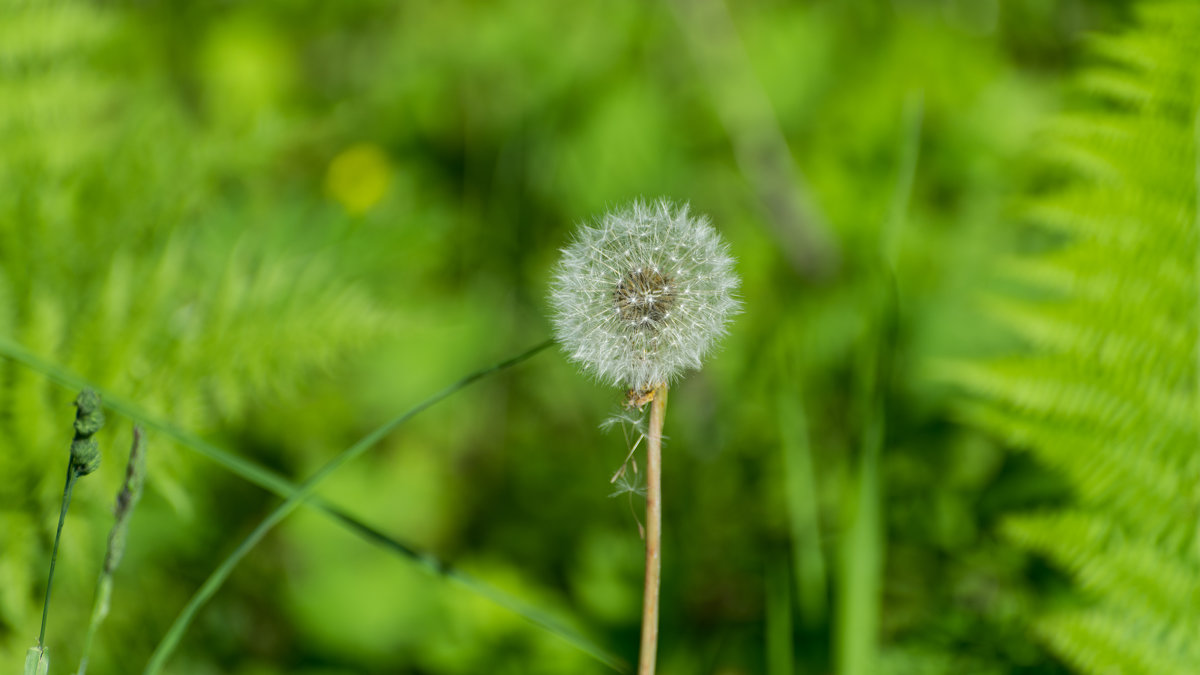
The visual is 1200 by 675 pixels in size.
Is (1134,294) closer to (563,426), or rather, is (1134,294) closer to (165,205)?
(563,426)

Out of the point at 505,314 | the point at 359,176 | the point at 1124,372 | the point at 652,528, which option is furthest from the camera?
the point at 359,176

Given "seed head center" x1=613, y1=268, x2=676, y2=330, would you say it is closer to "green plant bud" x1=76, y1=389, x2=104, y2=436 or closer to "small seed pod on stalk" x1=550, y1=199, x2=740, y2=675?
"small seed pod on stalk" x1=550, y1=199, x2=740, y2=675

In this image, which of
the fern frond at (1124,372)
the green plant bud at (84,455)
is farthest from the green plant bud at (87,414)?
the fern frond at (1124,372)

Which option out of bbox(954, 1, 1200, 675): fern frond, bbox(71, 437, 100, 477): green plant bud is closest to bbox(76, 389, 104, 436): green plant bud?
bbox(71, 437, 100, 477): green plant bud

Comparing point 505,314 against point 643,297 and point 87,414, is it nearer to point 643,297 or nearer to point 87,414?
point 643,297

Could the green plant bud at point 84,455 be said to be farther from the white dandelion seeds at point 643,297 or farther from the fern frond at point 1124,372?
the fern frond at point 1124,372

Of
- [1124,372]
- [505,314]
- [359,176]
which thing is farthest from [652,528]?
[359,176]

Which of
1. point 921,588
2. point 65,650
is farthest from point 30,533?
point 921,588
